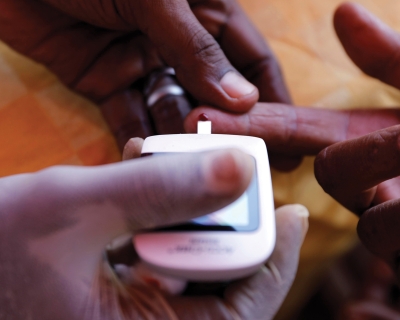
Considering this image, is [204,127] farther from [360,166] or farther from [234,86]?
[360,166]

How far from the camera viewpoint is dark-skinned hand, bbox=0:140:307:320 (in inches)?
12.6

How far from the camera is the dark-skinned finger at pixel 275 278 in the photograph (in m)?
0.43

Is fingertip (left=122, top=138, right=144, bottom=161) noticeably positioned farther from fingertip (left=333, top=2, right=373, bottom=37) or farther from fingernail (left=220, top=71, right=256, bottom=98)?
fingertip (left=333, top=2, right=373, bottom=37)

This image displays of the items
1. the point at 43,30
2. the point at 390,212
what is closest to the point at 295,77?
the point at 390,212

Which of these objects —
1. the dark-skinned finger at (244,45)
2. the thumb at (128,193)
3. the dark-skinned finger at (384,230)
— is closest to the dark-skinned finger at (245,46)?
the dark-skinned finger at (244,45)

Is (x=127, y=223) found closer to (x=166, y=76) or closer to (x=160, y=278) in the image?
(x=160, y=278)

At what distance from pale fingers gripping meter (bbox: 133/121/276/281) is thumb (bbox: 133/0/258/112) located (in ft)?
0.61

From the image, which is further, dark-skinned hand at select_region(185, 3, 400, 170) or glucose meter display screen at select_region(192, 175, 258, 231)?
dark-skinned hand at select_region(185, 3, 400, 170)

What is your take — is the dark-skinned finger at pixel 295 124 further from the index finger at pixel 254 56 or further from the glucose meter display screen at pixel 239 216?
the glucose meter display screen at pixel 239 216

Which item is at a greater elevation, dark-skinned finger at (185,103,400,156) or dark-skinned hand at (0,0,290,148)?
dark-skinned hand at (0,0,290,148)

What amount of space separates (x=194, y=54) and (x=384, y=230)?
372 millimetres

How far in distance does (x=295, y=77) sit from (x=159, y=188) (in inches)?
20.7

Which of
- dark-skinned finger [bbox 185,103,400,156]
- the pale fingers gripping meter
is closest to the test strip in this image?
dark-skinned finger [bbox 185,103,400,156]

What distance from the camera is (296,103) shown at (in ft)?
2.39
